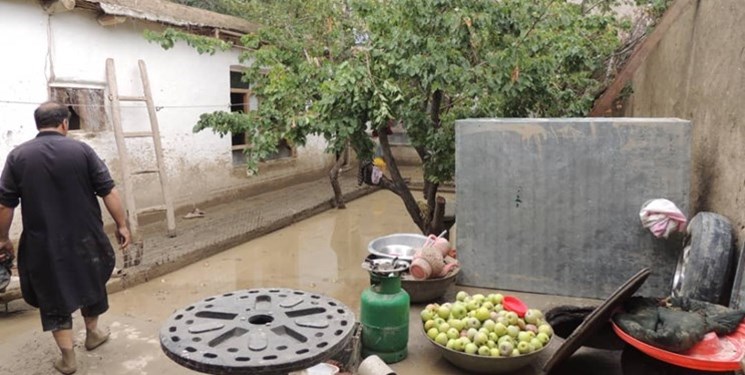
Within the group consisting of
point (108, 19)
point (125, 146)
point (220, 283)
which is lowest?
point (220, 283)

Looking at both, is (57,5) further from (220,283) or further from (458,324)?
(458,324)

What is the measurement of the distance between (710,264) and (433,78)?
2.71 meters

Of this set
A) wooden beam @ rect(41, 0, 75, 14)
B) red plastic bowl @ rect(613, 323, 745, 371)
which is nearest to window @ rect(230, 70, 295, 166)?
wooden beam @ rect(41, 0, 75, 14)

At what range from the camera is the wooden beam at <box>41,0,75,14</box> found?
21.0 feet

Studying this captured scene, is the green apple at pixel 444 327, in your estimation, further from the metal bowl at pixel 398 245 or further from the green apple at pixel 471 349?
the metal bowl at pixel 398 245

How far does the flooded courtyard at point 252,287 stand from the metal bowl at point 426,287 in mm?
142

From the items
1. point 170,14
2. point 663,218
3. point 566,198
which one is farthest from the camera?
point 170,14

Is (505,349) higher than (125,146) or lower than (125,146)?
lower

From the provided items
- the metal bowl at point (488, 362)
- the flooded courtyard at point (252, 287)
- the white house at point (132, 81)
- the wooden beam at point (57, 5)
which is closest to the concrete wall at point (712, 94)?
the flooded courtyard at point (252, 287)

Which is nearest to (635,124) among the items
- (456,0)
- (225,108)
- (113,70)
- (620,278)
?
(620,278)

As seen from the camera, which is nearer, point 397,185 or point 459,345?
point 459,345

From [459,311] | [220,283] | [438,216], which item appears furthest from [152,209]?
[459,311]

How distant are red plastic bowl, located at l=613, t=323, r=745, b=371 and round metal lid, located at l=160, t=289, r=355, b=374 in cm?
171

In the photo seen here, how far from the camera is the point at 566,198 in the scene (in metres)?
4.30
